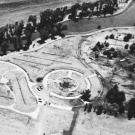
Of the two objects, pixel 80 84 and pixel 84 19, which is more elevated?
pixel 84 19

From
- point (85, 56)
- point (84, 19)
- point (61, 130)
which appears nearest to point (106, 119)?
point (61, 130)

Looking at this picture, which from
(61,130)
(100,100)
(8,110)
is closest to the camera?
(61,130)

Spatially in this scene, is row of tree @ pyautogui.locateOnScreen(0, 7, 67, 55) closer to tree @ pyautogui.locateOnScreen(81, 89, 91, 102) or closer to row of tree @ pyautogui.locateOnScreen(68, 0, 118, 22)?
row of tree @ pyautogui.locateOnScreen(68, 0, 118, 22)

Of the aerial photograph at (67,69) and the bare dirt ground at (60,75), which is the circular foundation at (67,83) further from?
the bare dirt ground at (60,75)

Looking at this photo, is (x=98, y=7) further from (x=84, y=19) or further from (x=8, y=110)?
(x=8, y=110)

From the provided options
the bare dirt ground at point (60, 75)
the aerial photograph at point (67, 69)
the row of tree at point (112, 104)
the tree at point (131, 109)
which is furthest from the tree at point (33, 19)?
the tree at point (131, 109)

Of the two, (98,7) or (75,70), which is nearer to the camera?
(75,70)

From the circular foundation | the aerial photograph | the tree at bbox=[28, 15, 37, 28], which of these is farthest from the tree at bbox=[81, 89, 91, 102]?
the tree at bbox=[28, 15, 37, 28]

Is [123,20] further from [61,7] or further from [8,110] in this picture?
[8,110]

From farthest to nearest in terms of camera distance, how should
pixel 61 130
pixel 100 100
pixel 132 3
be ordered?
pixel 132 3 → pixel 100 100 → pixel 61 130

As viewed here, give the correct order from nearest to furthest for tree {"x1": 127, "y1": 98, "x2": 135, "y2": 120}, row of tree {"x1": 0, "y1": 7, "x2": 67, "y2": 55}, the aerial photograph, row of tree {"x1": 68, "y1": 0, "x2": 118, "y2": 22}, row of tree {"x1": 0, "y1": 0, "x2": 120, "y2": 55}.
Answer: the aerial photograph, tree {"x1": 127, "y1": 98, "x2": 135, "y2": 120}, row of tree {"x1": 0, "y1": 7, "x2": 67, "y2": 55}, row of tree {"x1": 0, "y1": 0, "x2": 120, "y2": 55}, row of tree {"x1": 68, "y1": 0, "x2": 118, "y2": 22}
